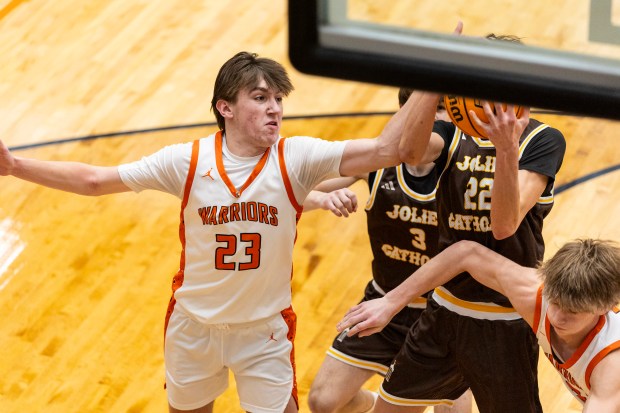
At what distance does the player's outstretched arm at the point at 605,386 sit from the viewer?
3822 mm

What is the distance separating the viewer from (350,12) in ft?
7.73

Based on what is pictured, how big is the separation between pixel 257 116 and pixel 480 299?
1115 millimetres

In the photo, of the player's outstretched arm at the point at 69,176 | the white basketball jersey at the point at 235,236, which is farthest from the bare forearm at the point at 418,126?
the player's outstretched arm at the point at 69,176

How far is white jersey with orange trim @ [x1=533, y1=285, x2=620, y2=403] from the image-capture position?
3.97 metres

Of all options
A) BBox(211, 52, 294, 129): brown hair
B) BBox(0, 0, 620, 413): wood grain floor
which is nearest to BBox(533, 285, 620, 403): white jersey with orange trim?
BBox(211, 52, 294, 129): brown hair

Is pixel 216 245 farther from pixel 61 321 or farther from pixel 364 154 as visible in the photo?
pixel 61 321

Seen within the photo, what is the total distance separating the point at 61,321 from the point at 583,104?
4.21 metres

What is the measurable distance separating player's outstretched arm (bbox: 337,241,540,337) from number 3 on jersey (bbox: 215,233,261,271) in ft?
1.38

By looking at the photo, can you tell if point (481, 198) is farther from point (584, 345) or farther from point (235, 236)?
point (235, 236)

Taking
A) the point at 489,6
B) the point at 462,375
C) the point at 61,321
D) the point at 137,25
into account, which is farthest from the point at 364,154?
the point at 137,25

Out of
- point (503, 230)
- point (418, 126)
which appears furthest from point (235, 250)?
point (503, 230)

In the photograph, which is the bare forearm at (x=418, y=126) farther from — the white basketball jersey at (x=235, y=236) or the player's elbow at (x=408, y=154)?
the white basketball jersey at (x=235, y=236)

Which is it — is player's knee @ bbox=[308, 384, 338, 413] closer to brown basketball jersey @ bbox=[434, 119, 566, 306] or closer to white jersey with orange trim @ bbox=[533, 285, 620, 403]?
brown basketball jersey @ bbox=[434, 119, 566, 306]

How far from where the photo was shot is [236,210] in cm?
436
